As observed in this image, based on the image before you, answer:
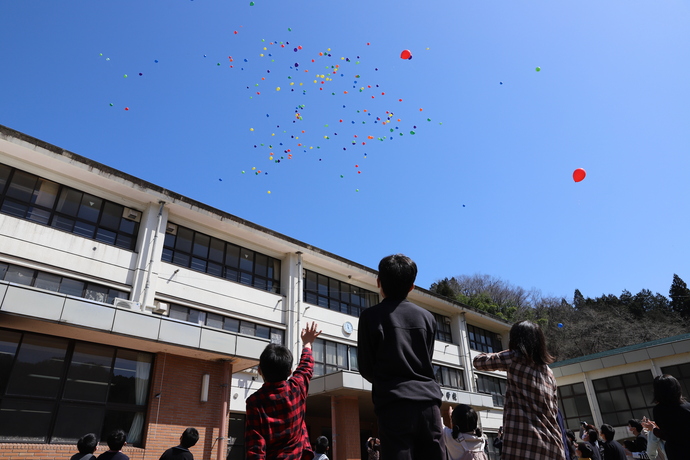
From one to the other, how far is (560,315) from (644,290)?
11.0 meters

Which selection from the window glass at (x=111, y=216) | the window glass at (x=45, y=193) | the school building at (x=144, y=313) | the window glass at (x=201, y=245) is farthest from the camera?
the window glass at (x=201, y=245)

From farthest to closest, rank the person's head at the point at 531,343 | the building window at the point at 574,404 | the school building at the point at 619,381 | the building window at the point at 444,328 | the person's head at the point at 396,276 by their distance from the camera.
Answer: the building window at the point at 444,328, the building window at the point at 574,404, the school building at the point at 619,381, the person's head at the point at 531,343, the person's head at the point at 396,276

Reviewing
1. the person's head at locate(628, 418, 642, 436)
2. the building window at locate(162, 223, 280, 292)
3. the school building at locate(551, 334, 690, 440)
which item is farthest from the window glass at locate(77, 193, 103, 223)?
the school building at locate(551, 334, 690, 440)

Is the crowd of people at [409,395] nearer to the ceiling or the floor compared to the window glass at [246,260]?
nearer to the floor

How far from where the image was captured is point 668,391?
399 centimetres

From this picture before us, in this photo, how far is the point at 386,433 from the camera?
2221mm

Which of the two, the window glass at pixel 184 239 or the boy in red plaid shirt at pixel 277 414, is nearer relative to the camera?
the boy in red plaid shirt at pixel 277 414

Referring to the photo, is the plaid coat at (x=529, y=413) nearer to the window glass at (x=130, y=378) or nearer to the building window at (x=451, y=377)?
the window glass at (x=130, y=378)

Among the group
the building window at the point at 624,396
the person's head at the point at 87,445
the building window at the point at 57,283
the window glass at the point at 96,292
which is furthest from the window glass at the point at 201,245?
the building window at the point at 624,396

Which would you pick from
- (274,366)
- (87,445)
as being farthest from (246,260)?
(274,366)

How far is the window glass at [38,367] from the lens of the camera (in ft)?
32.4

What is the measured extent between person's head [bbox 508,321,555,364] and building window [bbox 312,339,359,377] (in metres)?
15.0

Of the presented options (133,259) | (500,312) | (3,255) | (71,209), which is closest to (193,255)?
(133,259)

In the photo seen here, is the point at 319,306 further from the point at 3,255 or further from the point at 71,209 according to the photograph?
the point at 3,255
